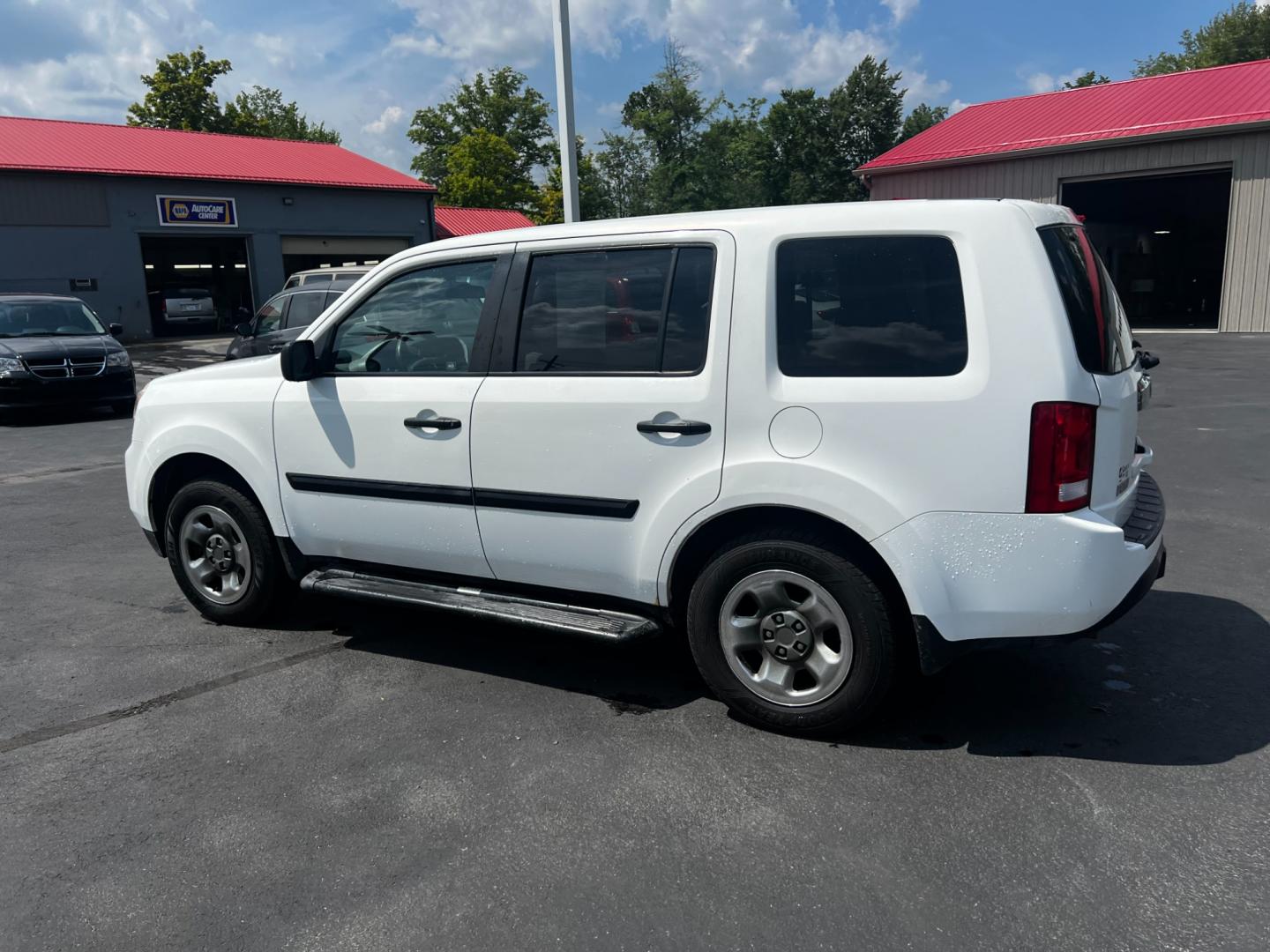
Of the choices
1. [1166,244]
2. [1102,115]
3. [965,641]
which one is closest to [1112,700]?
[965,641]

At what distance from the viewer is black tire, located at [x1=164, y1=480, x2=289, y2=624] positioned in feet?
16.2

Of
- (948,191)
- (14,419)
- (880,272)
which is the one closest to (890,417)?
(880,272)

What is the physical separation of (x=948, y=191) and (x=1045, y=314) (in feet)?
87.4

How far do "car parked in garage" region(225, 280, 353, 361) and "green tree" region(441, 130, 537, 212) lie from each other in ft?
145

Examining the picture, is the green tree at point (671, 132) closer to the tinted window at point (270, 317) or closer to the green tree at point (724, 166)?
the green tree at point (724, 166)

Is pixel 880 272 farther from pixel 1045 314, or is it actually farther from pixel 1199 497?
pixel 1199 497

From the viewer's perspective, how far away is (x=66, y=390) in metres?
13.7

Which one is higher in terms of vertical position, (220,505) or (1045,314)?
(1045,314)

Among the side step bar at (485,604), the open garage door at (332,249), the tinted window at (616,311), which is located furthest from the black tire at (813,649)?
the open garage door at (332,249)

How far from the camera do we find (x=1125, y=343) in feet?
12.9

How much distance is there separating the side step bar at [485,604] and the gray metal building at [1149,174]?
19.7m

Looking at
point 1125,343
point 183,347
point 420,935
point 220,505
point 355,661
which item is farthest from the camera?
point 183,347

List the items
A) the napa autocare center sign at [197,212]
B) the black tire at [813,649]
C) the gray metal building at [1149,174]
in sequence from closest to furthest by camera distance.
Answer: the black tire at [813,649] < the gray metal building at [1149,174] < the napa autocare center sign at [197,212]

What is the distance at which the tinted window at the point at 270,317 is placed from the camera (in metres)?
14.8
